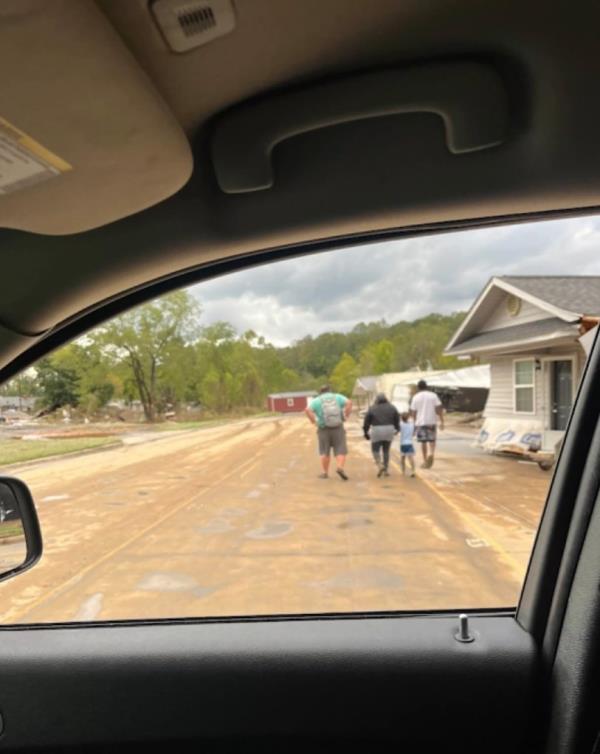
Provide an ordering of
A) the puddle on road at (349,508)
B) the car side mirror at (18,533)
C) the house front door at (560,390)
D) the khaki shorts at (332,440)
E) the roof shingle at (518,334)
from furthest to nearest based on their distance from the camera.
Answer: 1. the khaki shorts at (332,440)
2. the puddle on road at (349,508)
3. the roof shingle at (518,334)
4. the house front door at (560,390)
5. the car side mirror at (18,533)

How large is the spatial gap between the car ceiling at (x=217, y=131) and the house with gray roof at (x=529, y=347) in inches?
23.7

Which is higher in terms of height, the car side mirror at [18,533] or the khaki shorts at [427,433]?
the khaki shorts at [427,433]

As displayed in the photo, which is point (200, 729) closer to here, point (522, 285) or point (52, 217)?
point (52, 217)

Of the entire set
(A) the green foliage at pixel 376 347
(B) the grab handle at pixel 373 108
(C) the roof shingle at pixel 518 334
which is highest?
(B) the grab handle at pixel 373 108

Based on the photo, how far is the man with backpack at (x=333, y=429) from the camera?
3.82 metres

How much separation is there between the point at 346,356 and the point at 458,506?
1554 millimetres

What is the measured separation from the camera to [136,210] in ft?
3.97

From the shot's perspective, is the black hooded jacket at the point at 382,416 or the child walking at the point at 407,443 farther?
the child walking at the point at 407,443

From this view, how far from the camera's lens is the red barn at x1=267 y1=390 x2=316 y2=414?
2.41 metres

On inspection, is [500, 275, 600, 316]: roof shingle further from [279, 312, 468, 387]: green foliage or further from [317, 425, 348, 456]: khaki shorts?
[317, 425, 348, 456]: khaki shorts

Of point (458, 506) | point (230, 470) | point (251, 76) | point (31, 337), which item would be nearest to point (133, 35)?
point (251, 76)

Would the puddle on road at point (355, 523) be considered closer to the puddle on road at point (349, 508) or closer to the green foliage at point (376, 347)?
the puddle on road at point (349, 508)

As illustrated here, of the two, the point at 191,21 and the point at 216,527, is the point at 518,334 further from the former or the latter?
the point at 216,527

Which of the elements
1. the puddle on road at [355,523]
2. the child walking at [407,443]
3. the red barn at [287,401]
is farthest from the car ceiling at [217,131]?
the child walking at [407,443]
